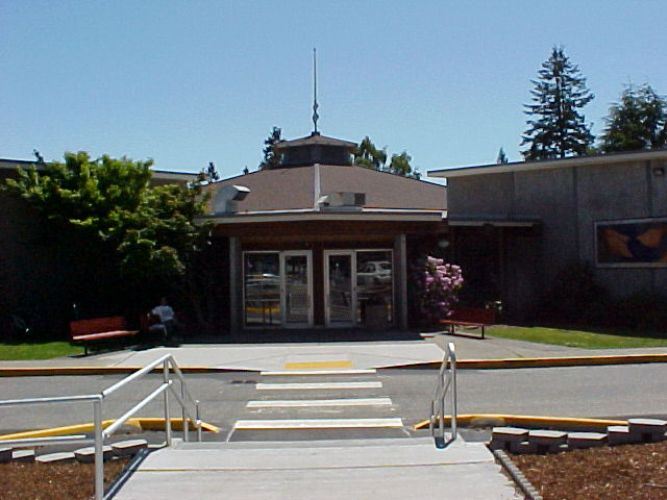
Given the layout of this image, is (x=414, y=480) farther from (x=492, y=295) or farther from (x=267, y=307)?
(x=492, y=295)

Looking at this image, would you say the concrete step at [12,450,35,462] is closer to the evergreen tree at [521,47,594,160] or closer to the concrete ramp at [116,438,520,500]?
the concrete ramp at [116,438,520,500]

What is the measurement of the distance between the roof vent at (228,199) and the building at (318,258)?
0.03m

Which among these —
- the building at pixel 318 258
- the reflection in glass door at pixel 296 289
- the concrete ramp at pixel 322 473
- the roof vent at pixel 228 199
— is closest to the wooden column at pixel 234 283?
the building at pixel 318 258

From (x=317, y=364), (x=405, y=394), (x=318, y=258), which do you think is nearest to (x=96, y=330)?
(x=317, y=364)

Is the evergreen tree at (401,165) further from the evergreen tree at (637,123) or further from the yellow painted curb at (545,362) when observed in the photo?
the yellow painted curb at (545,362)

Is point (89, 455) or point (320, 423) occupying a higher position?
point (89, 455)

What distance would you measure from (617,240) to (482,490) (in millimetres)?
20540

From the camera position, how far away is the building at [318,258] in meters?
24.1

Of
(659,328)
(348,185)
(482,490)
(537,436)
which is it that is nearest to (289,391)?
(537,436)

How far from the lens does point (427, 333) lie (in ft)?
77.5

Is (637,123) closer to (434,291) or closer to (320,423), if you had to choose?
(434,291)

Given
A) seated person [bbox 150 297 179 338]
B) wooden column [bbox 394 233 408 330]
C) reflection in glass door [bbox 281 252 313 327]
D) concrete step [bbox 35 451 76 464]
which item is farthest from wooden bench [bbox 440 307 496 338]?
concrete step [bbox 35 451 76 464]

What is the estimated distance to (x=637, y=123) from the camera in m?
72.1

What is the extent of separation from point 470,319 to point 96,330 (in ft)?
31.4
